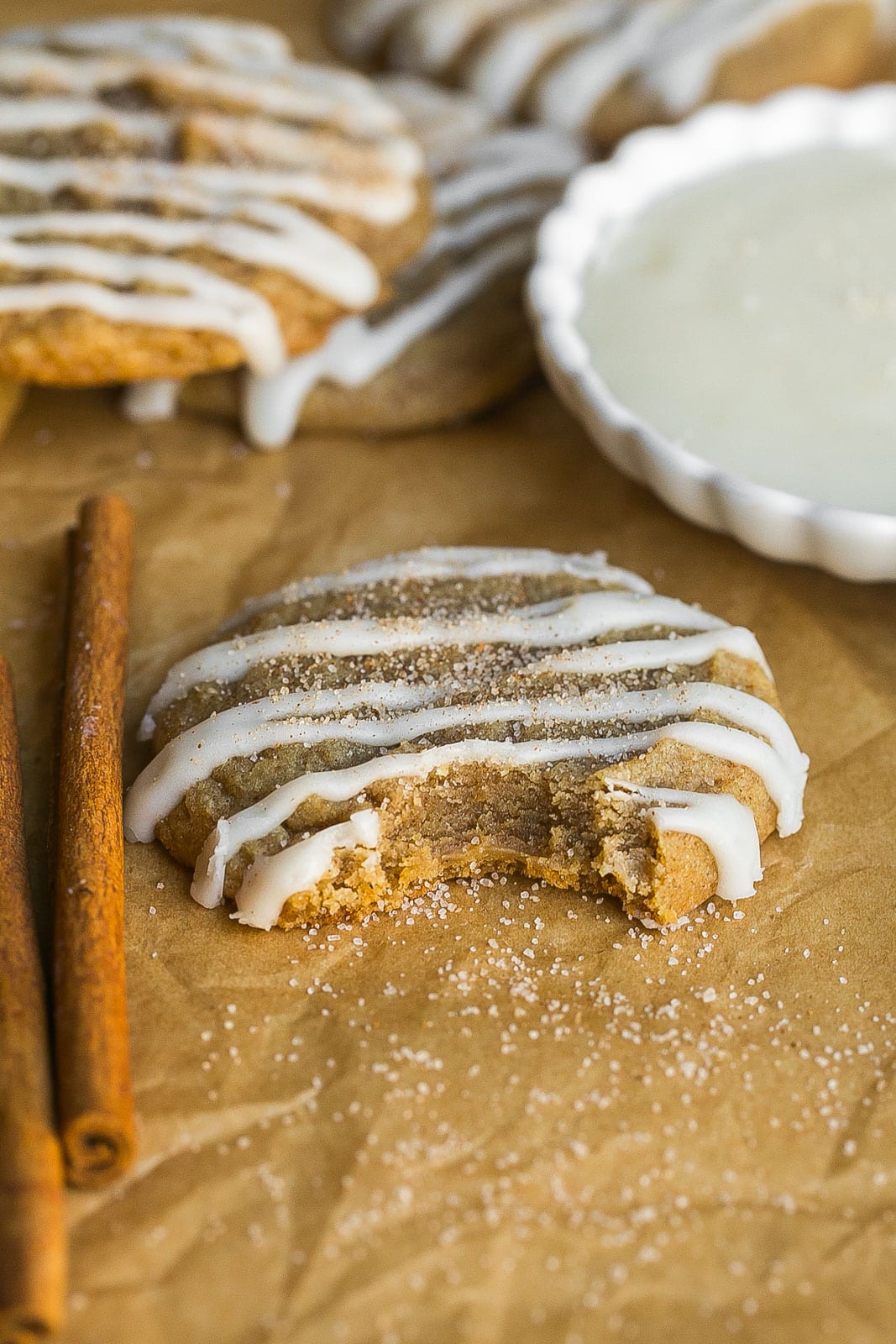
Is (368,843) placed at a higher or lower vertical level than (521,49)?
lower

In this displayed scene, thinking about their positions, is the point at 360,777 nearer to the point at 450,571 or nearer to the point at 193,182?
the point at 450,571

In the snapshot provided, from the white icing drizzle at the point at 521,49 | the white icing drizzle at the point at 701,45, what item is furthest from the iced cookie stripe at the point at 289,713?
the white icing drizzle at the point at 521,49

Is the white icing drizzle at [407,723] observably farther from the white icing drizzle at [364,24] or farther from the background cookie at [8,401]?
the white icing drizzle at [364,24]

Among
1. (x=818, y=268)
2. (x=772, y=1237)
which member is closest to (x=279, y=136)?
(x=818, y=268)

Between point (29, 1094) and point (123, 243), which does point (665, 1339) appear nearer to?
point (29, 1094)

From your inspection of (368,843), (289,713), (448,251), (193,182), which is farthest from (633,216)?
(368,843)
